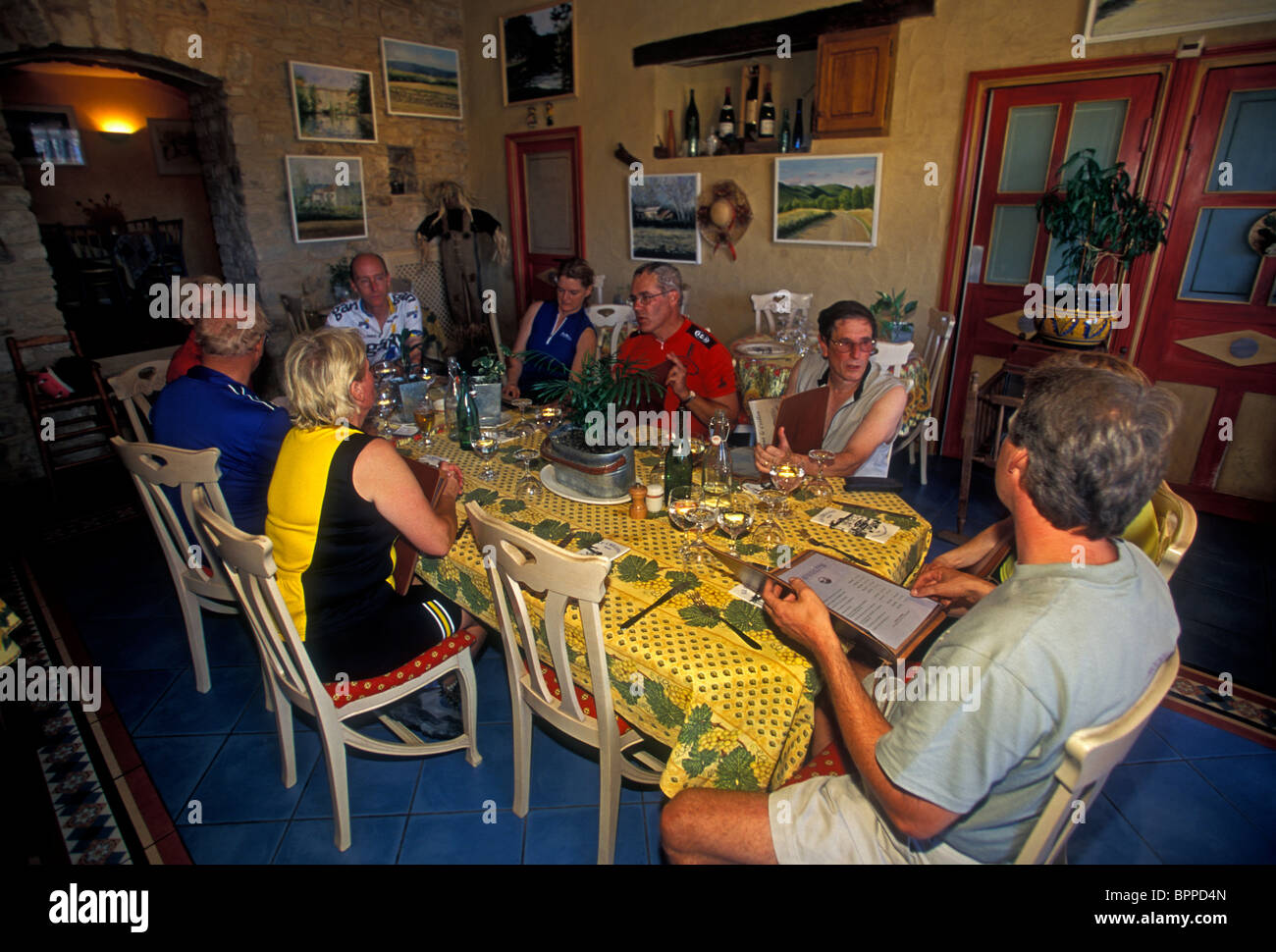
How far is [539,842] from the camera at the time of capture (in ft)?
7.01

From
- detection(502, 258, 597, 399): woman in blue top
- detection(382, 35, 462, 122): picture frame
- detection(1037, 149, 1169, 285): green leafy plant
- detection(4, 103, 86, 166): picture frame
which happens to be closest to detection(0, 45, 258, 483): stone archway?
detection(382, 35, 462, 122): picture frame

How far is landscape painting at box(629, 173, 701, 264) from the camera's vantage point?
6.06 meters

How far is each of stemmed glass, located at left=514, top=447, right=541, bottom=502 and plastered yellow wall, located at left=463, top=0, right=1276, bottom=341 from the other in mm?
3698

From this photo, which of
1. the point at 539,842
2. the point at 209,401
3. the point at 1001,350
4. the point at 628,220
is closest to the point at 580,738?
the point at 539,842

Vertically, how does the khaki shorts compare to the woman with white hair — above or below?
below

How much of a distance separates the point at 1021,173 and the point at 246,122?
19.6 feet

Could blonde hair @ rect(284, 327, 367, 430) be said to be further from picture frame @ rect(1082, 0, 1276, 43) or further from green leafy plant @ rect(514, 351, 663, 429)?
picture frame @ rect(1082, 0, 1276, 43)

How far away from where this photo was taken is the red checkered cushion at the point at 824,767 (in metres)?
1.70

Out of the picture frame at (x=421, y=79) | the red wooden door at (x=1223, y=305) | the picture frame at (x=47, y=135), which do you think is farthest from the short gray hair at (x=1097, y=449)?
the picture frame at (x=47, y=135)

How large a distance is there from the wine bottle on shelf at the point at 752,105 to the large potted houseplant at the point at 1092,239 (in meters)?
2.22

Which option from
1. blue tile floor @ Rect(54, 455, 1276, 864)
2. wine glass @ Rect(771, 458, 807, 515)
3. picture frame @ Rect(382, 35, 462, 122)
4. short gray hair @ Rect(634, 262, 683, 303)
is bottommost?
blue tile floor @ Rect(54, 455, 1276, 864)

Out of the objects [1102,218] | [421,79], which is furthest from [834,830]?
[421,79]

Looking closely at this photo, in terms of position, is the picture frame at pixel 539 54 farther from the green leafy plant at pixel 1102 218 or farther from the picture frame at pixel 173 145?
the picture frame at pixel 173 145
